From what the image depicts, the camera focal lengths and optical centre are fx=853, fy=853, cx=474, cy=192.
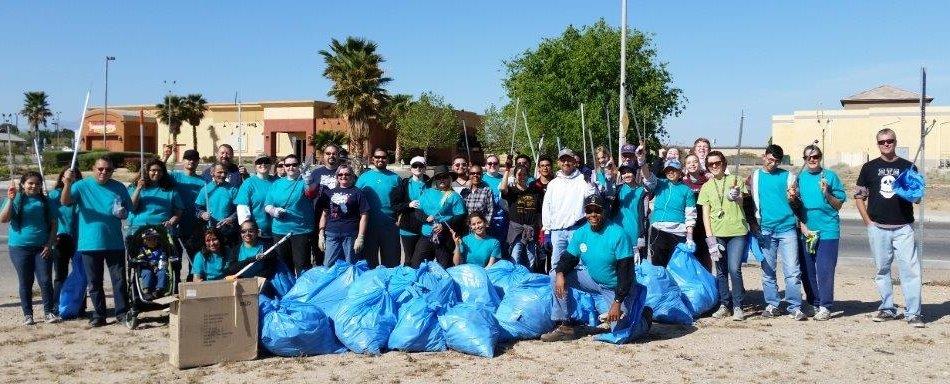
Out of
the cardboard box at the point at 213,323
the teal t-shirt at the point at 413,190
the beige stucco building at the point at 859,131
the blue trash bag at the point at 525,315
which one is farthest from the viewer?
the beige stucco building at the point at 859,131

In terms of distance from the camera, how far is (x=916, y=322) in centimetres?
716

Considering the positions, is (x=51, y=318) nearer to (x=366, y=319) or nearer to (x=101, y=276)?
(x=101, y=276)

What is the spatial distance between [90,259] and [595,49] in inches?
1129

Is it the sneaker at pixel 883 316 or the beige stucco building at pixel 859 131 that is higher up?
the beige stucco building at pixel 859 131

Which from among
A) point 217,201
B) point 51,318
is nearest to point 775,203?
point 217,201

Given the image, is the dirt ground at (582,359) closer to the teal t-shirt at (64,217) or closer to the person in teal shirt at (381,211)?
the teal t-shirt at (64,217)

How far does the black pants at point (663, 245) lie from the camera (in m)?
7.98

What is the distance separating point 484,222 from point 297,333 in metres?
2.34

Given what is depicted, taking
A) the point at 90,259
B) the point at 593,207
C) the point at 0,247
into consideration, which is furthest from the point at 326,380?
the point at 0,247

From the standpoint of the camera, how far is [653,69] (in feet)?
113

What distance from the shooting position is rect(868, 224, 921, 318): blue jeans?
7.12m

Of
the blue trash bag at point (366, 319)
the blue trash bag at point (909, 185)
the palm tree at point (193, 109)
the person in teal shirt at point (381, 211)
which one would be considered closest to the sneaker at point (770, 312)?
the blue trash bag at point (909, 185)

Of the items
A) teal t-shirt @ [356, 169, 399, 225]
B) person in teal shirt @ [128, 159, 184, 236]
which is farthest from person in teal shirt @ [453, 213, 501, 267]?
person in teal shirt @ [128, 159, 184, 236]

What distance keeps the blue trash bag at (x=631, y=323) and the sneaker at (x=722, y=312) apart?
1.23 metres
